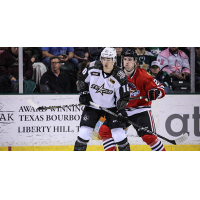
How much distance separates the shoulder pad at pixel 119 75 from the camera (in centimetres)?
403

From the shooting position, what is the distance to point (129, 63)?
4371 millimetres

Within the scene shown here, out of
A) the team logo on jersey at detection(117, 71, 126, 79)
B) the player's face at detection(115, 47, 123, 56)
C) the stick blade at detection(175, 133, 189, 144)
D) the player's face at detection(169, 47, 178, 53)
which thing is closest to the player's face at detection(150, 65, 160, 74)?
the player's face at detection(169, 47, 178, 53)

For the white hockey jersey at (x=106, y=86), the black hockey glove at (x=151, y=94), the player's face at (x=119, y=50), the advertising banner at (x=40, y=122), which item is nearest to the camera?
the white hockey jersey at (x=106, y=86)

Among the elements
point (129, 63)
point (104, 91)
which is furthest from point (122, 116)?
point (129, 63)

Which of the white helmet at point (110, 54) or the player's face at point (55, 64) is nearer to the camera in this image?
the white helmet at point (110, 54)

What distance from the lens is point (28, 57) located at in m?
4.75

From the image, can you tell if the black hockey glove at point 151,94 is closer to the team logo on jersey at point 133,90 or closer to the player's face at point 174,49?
the team logo on jersey at point 133,90

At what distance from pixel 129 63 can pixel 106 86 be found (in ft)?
1.83

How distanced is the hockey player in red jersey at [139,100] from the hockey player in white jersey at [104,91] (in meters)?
0.25

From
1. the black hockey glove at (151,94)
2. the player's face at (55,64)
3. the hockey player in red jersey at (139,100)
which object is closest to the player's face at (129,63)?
the hockey player in red jersey at (139,100)

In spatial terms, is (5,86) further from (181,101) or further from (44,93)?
(181,101)

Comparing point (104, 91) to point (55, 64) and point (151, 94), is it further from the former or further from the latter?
point (55, 64)

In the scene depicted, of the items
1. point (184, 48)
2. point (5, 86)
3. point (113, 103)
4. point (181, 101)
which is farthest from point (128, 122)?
point (5, 86)

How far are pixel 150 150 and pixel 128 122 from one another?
2.35 ft
